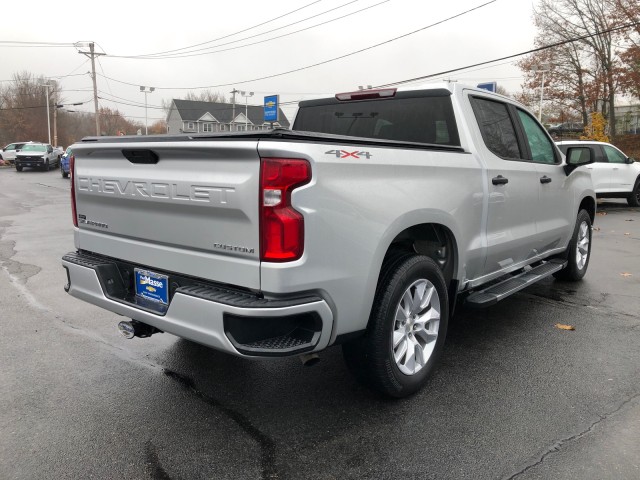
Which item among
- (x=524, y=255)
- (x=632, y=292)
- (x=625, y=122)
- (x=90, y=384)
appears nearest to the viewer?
(x=90, y=384)

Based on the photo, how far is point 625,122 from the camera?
38.9 m

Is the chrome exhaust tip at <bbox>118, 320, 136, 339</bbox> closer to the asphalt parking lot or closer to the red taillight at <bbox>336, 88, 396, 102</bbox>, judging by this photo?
the asphalt parking lot

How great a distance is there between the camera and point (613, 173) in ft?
46.2

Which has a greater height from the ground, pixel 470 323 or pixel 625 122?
pixel 625 122

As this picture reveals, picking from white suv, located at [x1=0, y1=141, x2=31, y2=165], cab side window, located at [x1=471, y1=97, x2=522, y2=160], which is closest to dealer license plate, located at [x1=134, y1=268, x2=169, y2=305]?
cab side window, located at [x1=471, y1=97, x2=522, y2=160]

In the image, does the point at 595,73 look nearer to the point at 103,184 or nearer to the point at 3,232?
the point at 3,232

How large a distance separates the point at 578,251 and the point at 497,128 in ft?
8.72

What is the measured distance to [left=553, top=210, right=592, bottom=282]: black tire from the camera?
5912 millimetres

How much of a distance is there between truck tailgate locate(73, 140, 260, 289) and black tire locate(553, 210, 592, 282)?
4.55 m

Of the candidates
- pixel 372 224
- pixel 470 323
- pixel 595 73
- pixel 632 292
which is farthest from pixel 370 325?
pixel 595 73

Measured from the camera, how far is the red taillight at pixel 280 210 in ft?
7.88

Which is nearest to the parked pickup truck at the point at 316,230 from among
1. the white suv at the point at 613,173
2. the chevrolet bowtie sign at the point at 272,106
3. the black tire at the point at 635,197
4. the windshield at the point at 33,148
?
the white suv at the point at 613,173

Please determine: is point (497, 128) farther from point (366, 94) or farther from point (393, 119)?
point (366, 94)

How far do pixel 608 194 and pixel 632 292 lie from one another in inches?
386
